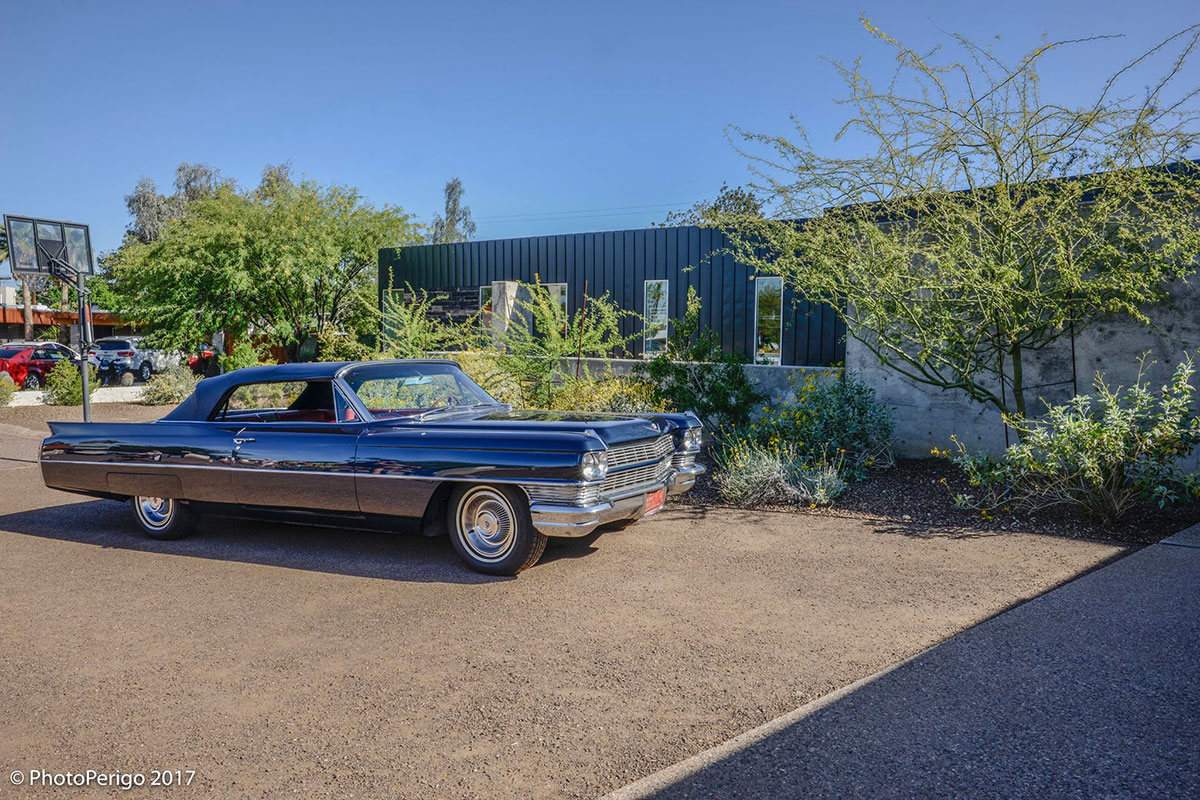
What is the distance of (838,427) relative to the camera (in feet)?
29.0

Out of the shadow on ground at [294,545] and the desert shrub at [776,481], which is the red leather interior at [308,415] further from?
the desert shrub at [776,481]

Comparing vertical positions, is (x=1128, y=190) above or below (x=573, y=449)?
above

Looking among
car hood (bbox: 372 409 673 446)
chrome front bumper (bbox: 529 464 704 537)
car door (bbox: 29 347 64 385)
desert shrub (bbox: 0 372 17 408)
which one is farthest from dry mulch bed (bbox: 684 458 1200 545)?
car door (bbox: 29 347 64 385)

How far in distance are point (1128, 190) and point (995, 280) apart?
126 cm

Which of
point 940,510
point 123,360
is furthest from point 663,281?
point 123,360

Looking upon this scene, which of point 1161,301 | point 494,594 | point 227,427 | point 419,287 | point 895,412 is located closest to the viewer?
point 494,594

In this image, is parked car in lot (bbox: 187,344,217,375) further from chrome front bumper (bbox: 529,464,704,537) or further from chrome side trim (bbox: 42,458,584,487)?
chrome front bumper (bbox: 529,464,704,537)

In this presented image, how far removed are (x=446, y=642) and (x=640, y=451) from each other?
1.94m

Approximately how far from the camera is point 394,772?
2900mm

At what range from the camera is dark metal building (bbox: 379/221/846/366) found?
520 inches

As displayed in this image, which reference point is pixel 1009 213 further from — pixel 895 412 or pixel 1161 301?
pixel 895 412

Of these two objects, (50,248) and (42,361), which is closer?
(50,248)

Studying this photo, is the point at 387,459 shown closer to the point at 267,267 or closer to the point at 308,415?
the point at 308,415

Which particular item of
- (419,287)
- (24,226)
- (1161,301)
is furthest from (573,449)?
(419,287)
